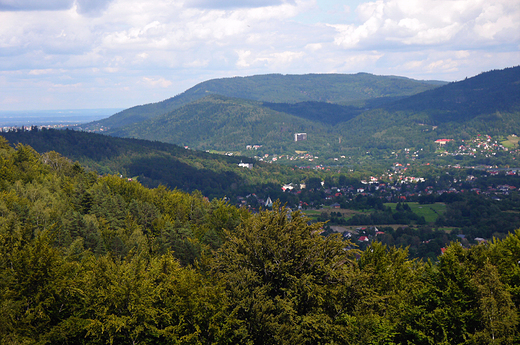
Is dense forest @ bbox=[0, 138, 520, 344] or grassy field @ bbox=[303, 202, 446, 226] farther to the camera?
grassy field @ bbox=[303, 202, 446, 226]

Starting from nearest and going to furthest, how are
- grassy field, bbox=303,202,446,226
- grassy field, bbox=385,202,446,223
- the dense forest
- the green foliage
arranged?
the dense forest
the green foliage
grassy field, bbox=385,202,446,223
grassy field, bbox=303,202,446,226

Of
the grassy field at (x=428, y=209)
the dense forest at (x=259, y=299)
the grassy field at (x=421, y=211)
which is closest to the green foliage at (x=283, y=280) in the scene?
the dense forest at (x=259, y=299)

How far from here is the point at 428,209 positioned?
160500 millimetres

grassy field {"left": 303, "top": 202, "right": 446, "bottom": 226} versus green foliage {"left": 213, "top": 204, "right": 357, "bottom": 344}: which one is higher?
green foliage {"left": 213, "top": 204, "right": 357, "bottom": 344}

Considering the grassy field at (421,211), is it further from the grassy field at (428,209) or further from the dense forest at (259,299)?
the dense forest at (259,299)

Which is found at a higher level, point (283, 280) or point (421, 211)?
point (283, 280)

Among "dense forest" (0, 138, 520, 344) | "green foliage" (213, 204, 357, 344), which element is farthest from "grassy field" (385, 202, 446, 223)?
"green foliage" (213, 204, 357, 344)

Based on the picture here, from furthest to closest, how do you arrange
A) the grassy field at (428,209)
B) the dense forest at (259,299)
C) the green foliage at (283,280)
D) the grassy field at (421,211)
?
1. the grassy field at (421,211)
2. the grassy field at (428,209)
3. the green foliage at (283,280)
4. the dense forest at (259,299)

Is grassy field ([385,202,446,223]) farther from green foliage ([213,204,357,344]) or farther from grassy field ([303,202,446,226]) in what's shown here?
green foliage ([213,204,357,344])

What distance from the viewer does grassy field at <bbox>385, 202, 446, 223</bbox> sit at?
14750 centimetres

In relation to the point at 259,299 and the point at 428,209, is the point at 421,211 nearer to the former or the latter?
the point at 428,209

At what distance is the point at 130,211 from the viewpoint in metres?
62.2

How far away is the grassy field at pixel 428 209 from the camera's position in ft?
484

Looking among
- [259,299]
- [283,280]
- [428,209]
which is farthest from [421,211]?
[259,299]
